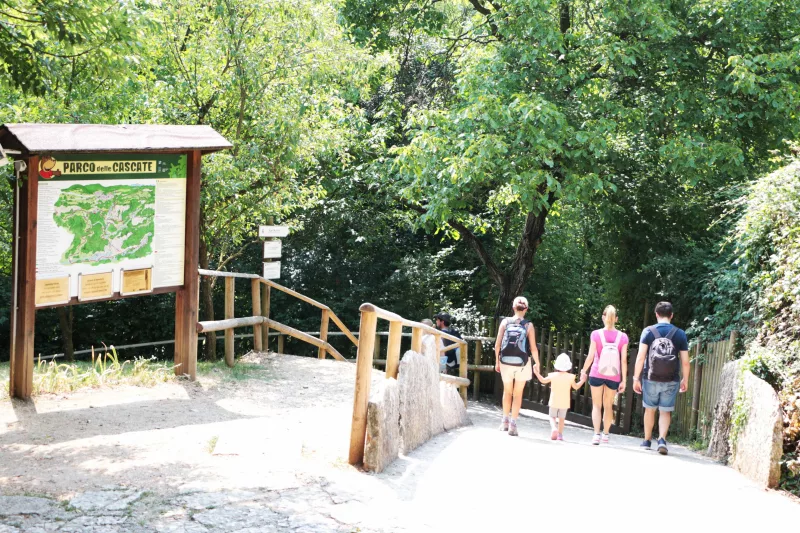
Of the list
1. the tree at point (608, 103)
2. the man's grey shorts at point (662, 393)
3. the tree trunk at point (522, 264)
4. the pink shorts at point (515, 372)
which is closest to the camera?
the man's grey shorts at point (662, 393)

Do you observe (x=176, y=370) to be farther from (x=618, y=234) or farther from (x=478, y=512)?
(x=618, y=234)

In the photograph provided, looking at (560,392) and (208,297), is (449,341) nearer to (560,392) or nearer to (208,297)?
(208,297)

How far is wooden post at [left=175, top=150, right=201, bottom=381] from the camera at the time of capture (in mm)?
9242

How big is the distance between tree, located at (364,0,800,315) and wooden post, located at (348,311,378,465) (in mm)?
6201

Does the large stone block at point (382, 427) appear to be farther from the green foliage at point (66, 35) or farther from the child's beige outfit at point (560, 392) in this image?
the green foliage at point (66, 35)

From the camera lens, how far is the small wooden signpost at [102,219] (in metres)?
7.68

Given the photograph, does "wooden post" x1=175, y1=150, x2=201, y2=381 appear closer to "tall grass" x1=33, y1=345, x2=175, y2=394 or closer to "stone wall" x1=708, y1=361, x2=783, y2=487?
"tall grass" x1=33, y1=345, x2=175, y2=394

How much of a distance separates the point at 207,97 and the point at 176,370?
4.52 m

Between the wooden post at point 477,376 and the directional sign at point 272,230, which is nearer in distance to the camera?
the directional sign at point 272,230

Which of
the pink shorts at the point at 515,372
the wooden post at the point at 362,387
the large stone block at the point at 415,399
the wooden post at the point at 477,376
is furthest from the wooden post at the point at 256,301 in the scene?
the wooden post at the point at 362,387

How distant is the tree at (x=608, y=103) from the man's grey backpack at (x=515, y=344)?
3150 millimetres

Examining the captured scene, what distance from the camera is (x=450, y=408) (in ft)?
32.1

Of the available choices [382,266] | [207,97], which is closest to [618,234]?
[382,266]

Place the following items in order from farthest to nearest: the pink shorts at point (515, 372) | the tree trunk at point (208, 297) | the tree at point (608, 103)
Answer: the tree trunk at point (208, 297) → the tree at point (608, 103) → the pink shorts at point (515, 372)
